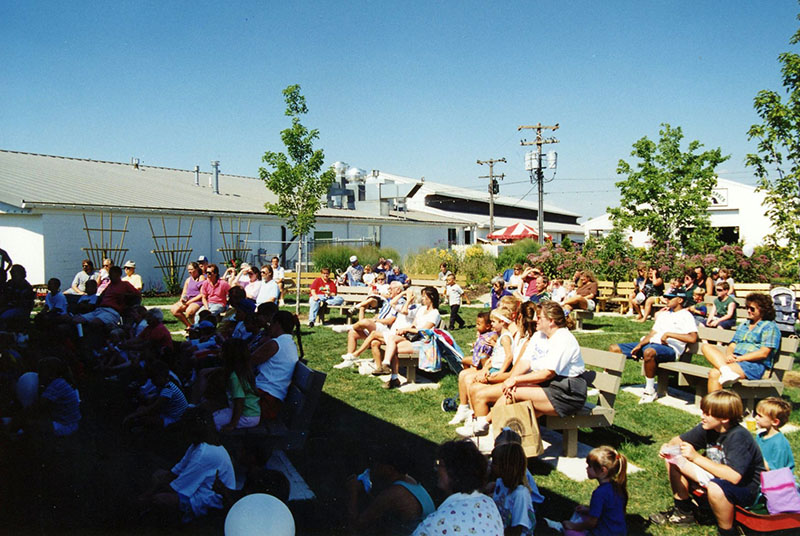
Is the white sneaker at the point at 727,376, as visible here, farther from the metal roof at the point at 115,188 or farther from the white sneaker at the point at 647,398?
the metal roof at the point at 115,188

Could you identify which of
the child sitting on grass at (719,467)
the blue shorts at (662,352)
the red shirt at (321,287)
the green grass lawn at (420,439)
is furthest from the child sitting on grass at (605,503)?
the red shirt at (321,287)

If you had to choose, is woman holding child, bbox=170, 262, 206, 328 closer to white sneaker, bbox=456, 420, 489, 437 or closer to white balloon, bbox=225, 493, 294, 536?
white sneaker, bbox=456, 420, 489, 437

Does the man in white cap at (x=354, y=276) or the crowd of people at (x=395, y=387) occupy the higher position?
the man in white cap at (x=354, y=276)

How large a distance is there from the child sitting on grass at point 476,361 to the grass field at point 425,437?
0.24 metres

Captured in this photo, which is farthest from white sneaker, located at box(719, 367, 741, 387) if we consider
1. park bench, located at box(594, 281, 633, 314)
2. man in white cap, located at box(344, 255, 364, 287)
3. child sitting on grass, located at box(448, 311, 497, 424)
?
man in white cap, located at box(344, 255, 364, 287)

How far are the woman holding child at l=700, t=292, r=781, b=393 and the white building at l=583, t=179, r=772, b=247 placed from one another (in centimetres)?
2603

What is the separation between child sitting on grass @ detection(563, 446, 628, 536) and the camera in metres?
3.60

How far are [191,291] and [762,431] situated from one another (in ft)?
33.7

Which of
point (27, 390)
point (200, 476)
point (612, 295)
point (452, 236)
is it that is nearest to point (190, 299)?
point (27, 390)

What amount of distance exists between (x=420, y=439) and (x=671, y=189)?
18.8 meters

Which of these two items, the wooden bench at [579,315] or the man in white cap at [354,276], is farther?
the man in white cap at [354,276]

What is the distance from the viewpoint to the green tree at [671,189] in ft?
69.0

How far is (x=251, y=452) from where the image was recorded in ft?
16.1

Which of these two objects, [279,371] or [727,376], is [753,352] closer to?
[727,376]
